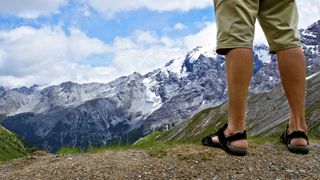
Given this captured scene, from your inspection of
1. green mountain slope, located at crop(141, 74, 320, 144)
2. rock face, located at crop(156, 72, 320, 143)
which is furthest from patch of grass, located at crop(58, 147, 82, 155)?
green mountain slope, located at crop(141, 74, 320, 144)

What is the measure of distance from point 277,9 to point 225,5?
1.02m

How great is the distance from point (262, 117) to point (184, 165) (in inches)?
5122

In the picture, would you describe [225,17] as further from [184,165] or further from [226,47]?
[184,165]

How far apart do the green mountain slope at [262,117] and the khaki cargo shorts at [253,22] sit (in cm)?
8016

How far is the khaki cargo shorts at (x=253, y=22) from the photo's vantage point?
24.3 ft

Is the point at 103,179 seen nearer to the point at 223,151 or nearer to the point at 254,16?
the point at 223,151

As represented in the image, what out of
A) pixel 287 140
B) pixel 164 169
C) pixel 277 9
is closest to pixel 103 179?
pixel 164 169

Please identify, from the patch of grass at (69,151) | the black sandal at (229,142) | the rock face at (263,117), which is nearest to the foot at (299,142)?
the black sandal at (229,142)

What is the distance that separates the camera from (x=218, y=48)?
759 centimetres

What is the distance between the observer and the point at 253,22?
24.8 ft

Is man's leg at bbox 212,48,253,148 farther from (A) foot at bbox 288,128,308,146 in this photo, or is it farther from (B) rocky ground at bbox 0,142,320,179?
(A) foot at bbox 288,128,308,146

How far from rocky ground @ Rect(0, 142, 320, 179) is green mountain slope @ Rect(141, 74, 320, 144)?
79.1 metres

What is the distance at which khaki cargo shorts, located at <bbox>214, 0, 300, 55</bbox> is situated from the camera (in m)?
7.41

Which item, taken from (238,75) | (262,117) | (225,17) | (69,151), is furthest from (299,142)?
(262,117)
